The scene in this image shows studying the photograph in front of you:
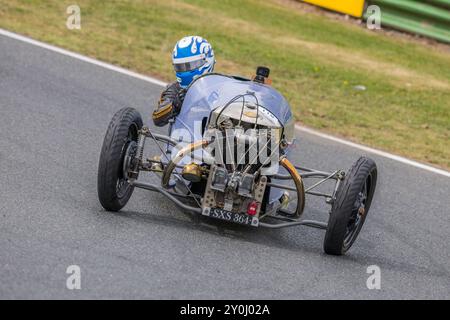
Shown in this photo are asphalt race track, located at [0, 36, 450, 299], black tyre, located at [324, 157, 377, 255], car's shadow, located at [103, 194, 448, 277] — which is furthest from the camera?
car's shadow, located at [103, 194, 448, 277]

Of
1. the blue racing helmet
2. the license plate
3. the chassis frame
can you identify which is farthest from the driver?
the license plate

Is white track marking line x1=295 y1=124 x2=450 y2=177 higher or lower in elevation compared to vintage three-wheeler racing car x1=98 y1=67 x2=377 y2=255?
lower

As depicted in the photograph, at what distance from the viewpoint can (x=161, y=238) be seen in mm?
7469

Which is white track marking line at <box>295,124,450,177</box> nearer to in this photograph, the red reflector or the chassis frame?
the chassis frame

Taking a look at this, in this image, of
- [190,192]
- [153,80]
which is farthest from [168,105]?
[153,80]

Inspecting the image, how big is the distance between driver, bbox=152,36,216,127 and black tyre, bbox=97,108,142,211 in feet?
1.22

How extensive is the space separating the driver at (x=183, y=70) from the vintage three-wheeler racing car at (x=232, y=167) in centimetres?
13

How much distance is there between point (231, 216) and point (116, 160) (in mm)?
954

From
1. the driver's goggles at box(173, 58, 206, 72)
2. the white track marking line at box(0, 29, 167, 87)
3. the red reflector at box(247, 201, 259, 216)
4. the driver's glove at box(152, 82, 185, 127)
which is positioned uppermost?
the driver's goggles at box(173, 58, 206, 72)

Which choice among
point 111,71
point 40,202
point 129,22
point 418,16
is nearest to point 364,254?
point 40,202

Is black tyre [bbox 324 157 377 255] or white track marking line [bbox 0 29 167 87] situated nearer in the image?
black tyre [bbox 324 157 377 255]

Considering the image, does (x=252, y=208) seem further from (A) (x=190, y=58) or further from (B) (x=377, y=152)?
(B) (x=377, y=152)

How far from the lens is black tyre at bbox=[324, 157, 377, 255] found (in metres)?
7.38

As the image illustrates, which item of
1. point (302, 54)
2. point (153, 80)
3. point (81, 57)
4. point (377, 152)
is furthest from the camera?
point (302, 54)
